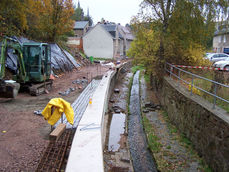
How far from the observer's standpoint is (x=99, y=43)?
38.2 metres

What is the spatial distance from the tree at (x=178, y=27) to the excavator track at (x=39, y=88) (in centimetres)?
688

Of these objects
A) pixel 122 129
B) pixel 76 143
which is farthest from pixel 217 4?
pixel 76 143

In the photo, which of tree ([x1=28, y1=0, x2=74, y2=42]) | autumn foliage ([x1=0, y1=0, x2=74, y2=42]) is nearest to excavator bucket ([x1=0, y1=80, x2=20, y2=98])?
autumn foliage ([x1=0, y1=0, x2=74, y2=42])

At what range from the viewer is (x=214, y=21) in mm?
12422

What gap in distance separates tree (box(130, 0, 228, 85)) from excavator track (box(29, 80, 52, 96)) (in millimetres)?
6879

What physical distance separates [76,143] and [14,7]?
1361 cm

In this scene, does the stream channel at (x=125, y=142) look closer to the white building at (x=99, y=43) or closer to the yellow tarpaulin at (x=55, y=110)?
the yellow tarpaulin at (x=55, y=110)

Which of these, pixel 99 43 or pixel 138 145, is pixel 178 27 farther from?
pixel 99 43

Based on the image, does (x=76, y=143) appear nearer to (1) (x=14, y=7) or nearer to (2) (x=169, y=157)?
(2) (x=169, y=157)

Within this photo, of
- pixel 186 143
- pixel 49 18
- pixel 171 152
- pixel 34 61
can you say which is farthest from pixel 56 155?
pixel 49 18

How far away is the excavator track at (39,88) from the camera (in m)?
11.6

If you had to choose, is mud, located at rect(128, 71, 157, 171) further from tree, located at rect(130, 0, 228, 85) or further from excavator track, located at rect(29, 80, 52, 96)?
excavator track, located at rect(29, 80, 52, 96)

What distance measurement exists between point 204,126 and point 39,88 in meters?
9.15

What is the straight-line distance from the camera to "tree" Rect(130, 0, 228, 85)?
12.3 meters
